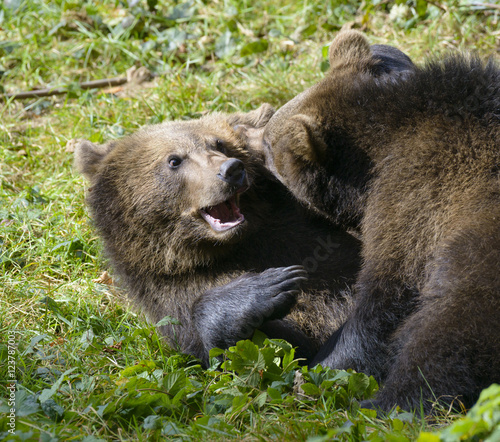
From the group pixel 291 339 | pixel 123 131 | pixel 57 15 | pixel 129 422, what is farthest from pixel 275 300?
pixel 57 15

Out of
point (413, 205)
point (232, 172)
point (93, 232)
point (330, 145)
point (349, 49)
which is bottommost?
point (93, 232)

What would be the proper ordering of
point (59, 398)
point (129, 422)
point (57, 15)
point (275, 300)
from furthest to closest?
1. point (57, 15)
2. point (275, 300)
3. point (59, 398)
4. point (129, 422)

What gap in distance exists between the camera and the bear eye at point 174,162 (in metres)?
5.96

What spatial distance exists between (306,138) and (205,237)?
123cm

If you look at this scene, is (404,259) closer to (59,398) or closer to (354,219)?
(354,219)

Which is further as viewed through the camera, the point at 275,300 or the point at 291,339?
the point at 291,339

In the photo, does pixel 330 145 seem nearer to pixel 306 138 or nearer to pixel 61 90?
pixel 306 138

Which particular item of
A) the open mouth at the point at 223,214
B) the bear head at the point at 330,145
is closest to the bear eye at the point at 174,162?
the open mouth at the point at 223,214

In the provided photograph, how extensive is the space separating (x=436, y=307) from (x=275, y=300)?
1.28 meters

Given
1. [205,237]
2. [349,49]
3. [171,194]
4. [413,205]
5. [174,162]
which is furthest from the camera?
[349,49]

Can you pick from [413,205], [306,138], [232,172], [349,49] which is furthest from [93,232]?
[413,205]

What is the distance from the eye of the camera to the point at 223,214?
5.86 m

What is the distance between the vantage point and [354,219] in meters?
5.60

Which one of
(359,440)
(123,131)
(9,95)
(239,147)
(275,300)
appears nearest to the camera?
(359,440)
